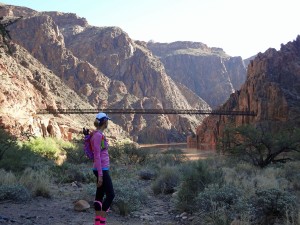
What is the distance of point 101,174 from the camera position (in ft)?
19.3

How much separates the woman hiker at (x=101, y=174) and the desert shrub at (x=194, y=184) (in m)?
3.02

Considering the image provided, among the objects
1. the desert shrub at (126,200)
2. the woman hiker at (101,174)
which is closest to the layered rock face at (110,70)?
the desert shrub at (126,200)

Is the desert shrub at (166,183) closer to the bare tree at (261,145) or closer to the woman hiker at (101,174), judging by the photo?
the woman hiker at (101,174)

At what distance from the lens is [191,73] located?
199 m

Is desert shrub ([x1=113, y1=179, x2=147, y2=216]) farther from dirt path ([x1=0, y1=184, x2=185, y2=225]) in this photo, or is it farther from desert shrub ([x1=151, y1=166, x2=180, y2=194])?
desert shrub ([x1=151, y1=166, x2=180, y2=194])

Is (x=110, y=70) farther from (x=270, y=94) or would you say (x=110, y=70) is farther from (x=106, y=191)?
(x=106, y=191)

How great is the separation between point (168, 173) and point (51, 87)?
58732 millimetres

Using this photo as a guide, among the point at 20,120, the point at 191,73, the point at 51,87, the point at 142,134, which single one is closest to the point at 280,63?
the point at 51,87

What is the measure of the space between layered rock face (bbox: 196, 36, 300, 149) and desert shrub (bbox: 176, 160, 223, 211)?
138 ft

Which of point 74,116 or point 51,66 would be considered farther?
point 51,66

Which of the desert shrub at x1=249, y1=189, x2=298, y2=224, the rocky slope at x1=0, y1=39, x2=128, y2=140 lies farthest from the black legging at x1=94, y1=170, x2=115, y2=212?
the rocky slope at x1=0, y1=39, x2=128, y2=140

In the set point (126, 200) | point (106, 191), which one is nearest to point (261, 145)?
point (126, 200)

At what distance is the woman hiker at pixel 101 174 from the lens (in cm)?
589

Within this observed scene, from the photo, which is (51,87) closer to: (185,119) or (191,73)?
(185,119)
